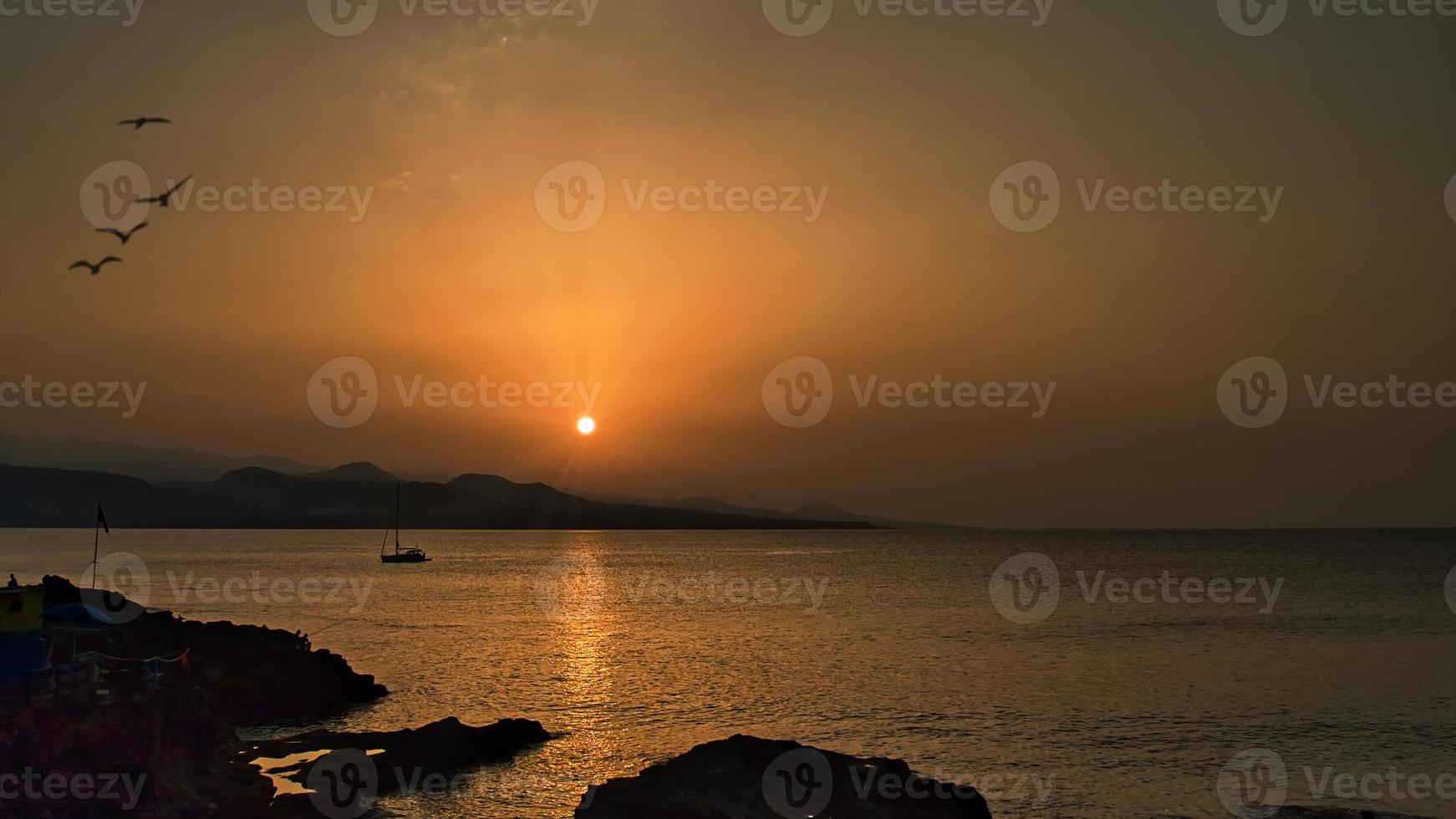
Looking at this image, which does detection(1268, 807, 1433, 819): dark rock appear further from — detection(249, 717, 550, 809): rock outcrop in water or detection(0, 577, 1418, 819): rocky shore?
detection(249, 717, 550, 809): rock outcrop in water

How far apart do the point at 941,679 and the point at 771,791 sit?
3521 cm

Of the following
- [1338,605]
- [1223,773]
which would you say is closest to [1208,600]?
[1338,605]

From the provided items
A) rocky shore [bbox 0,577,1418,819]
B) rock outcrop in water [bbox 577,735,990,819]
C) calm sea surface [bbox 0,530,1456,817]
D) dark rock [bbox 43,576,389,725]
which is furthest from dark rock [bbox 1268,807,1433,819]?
dark rock [bbox 43,576,389,725]

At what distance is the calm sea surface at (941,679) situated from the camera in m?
39.4

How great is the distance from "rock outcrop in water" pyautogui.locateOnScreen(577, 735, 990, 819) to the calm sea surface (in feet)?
16.0

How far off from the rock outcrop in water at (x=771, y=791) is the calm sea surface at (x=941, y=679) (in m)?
4.86

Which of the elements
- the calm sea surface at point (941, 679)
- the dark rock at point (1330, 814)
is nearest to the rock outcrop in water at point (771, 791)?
the calm sea surface at point (941, 679)

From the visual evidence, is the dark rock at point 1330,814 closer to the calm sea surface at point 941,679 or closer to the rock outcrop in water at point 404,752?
the calm sea surface at point 941,679

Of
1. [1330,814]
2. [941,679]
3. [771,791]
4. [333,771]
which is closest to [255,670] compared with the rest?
[333,771]

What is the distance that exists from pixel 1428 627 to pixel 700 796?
88.0 metres

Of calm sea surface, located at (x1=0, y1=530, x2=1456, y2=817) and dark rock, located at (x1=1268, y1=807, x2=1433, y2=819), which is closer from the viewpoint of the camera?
dark rock, located at (x1=1268, y1=807, x2=1433, y2=819)

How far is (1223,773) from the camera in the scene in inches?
1548

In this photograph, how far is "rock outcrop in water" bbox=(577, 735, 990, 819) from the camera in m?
28.7

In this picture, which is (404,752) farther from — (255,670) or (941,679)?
(941,679)
